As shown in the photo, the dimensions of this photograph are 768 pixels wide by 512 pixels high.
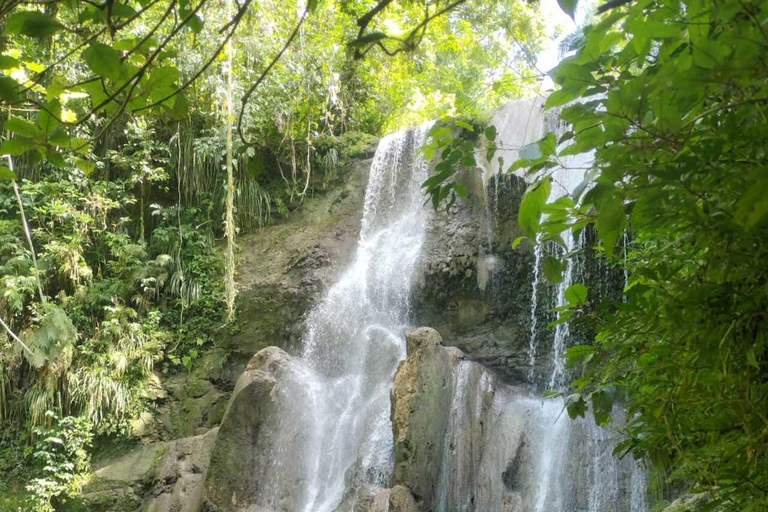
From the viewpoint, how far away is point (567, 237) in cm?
905

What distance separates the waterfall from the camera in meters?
7.55

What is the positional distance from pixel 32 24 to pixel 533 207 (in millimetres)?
946

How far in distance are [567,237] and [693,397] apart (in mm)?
8220

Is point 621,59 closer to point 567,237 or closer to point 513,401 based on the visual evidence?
point 513,401

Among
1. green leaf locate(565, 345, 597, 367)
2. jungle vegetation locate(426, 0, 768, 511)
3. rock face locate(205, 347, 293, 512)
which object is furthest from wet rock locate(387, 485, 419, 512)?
jungle vegetation locate(426, 0, 768, 511)

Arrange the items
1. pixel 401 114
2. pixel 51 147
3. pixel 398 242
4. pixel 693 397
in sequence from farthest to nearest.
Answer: pixel 401 114, pixel 398 242, pixel 51 147, pixel 693 397

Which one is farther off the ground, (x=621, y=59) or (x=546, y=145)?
(x=621, y=59)

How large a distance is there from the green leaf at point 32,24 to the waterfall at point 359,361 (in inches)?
206

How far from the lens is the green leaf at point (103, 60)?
1133mm

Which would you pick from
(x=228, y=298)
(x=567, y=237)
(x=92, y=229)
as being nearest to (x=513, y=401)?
(x=567, y=237)

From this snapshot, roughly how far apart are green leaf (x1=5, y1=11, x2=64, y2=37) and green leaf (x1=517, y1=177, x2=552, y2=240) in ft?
2.89

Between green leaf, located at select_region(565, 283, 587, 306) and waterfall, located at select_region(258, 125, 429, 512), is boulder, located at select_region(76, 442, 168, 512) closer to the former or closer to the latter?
waterfall, located at select_region(258, 125, 429, 512)

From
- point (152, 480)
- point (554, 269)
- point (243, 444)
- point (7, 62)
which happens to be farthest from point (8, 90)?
point (152, 480)

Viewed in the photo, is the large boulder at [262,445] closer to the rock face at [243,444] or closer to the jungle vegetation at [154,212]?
the rock face at [243,444]
